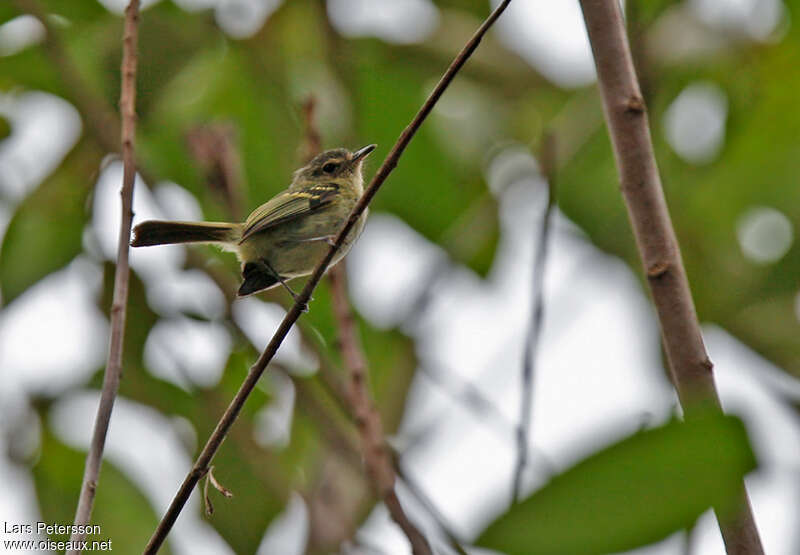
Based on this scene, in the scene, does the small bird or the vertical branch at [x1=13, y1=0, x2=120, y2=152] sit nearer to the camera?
the small bird

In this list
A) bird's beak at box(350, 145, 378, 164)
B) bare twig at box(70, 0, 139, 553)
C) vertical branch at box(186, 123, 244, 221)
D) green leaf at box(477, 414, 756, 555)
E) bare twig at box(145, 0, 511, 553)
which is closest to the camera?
green leaf at box(477, 414, 756, 555)

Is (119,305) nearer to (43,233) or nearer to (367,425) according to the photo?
(367,425)

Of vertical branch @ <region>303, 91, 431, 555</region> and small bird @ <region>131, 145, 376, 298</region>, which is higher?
small bird @ <region>131, 145, 376, 298</region>

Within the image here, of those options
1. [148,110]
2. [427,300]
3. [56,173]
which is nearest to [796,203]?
[427,300]

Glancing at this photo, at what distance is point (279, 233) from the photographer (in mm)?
3645

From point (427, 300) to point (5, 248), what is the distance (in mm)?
1703

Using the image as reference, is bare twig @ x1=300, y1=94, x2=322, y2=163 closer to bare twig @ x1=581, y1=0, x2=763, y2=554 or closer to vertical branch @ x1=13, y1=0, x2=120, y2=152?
vertical branch @ x1=13, y1=0, x2=120, y2=152

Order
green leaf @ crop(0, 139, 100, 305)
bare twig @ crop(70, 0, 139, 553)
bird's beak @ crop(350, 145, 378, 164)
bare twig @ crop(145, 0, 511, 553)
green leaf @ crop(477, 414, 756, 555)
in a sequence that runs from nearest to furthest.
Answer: green leaf @ crop(477, 414, 756, 555) → bare twig @ crop(145, 0, 511, 553) → bare twig @ crop(70, 0, 139, 553) → bird's beak @ crop(350, 145, 378, 164) → green leaf @ crop(0, 139, 100, 305)

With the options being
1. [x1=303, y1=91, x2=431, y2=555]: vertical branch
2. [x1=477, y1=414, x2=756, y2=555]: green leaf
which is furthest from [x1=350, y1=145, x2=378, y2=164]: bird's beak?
[x1=477, y1=414, x2=756, y2=555]: green leaf

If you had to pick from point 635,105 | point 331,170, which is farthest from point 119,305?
point 331,170

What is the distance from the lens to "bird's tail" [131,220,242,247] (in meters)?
3.22

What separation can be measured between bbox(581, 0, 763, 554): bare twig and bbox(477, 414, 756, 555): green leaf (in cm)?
73

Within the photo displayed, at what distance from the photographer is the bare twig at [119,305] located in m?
1.94

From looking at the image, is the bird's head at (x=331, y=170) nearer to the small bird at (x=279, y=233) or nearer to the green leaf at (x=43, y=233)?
the small bird at (x=279, y=233)
